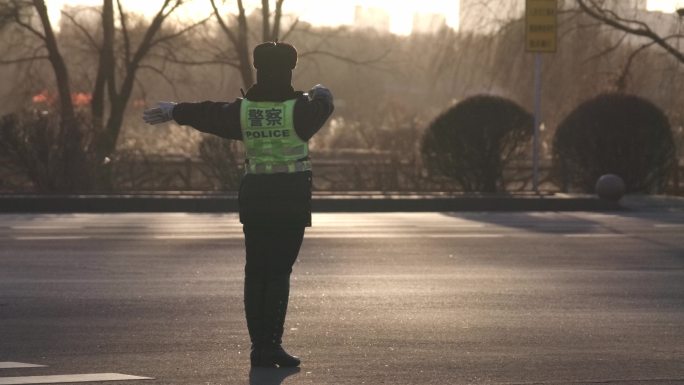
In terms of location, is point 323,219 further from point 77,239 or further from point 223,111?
point 223,111

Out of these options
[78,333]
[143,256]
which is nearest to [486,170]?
[143,256]

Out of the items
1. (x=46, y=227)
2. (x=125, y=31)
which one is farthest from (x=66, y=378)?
(x=125, y=31)

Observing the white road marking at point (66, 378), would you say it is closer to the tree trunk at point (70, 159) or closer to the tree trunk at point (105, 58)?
the tree trunk at point (70, 159)

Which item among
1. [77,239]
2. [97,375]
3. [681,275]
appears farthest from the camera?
[77,239]

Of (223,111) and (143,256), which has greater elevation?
(223,111)

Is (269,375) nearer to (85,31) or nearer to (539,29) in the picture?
(539,29)

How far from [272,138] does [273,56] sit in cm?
42

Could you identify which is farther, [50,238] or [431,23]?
[431,23]

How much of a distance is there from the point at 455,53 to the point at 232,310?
28998 mm

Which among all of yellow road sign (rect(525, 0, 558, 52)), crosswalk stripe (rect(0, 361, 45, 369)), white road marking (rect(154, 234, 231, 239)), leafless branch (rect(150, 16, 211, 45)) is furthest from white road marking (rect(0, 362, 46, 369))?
leafless branch (rect(150, 16, 211, 45))

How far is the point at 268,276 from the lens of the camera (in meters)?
8.80

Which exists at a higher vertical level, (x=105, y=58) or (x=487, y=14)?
(x=487, y=14)

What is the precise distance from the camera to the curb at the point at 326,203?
24859 mm

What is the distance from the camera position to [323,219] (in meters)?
22.8
